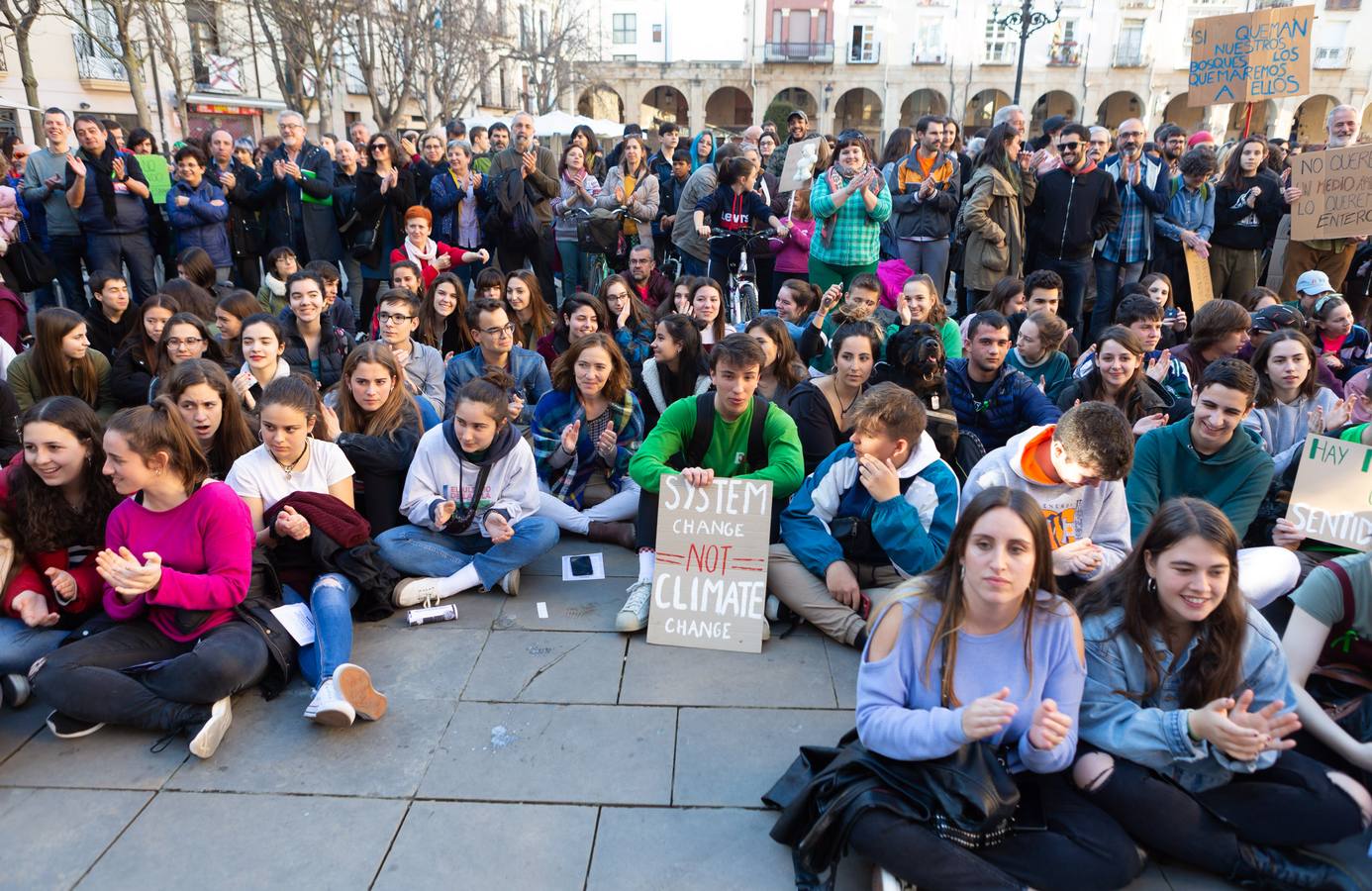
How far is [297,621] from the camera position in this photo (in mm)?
3578

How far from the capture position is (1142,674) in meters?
2.75

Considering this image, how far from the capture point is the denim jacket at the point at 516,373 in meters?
5.76

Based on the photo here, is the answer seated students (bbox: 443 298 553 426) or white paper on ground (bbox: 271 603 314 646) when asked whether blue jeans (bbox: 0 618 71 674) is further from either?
seated students (bbox: 443 298 553 426)

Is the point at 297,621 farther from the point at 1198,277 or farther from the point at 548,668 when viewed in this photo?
the point at 1198,277

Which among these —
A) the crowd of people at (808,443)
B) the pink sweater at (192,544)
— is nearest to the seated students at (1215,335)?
the crowd of people at (808,443)

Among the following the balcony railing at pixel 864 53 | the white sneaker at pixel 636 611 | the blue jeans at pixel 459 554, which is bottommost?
the white sneaker at pixel 636 611

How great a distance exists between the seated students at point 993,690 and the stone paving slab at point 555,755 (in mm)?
881

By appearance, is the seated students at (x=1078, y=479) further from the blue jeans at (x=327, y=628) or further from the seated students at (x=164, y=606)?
the seated students at (x=164, y=606)

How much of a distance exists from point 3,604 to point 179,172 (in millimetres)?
6212

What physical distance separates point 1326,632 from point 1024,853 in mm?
1322

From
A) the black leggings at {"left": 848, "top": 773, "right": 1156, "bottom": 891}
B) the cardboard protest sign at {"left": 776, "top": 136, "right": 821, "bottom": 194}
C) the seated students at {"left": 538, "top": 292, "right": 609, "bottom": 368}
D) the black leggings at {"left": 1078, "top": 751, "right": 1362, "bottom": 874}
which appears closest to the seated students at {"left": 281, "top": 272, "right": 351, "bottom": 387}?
the seated students at {"left": 538, "top": 292, "right": 609, "bottom": 368}

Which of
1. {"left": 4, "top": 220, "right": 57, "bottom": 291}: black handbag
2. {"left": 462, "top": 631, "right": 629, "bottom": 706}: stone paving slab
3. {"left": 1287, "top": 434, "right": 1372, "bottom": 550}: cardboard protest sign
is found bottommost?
{"left": 462, "top": 631, "right": 629, "bottom": 706}: stone paving slab

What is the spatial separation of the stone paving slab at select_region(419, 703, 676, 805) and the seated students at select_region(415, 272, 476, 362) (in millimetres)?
3663

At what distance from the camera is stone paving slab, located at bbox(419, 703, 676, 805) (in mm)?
2988
